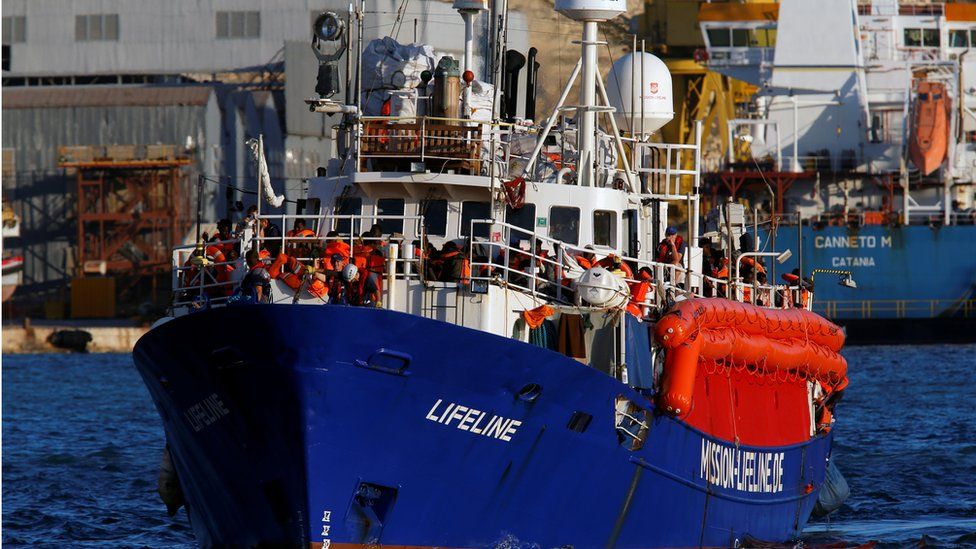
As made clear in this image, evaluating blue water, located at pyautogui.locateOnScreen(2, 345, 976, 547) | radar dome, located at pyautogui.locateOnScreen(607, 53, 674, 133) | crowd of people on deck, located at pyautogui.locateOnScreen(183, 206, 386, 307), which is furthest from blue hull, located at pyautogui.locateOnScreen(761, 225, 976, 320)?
crowd of people on deck, located at pyautogui.locateOnScreen(183, 206, 386, 307)

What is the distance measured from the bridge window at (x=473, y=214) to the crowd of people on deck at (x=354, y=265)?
80 centimetres

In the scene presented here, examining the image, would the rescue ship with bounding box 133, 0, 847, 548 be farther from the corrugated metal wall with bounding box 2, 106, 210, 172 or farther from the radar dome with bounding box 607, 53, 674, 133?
the corrugated metal wall with bounding box 2, 106, 210, 172

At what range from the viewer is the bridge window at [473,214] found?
22.3 meters

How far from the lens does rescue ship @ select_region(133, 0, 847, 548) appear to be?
18.5m

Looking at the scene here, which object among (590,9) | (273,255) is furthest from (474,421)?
(590,9)

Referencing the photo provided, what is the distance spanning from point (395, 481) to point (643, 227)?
7744 millimetres

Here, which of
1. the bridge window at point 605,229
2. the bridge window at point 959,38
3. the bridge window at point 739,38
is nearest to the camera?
the bridge window at point 605,229

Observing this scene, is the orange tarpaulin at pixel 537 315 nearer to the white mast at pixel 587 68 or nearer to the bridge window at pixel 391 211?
the bridge window at pixel 391 211

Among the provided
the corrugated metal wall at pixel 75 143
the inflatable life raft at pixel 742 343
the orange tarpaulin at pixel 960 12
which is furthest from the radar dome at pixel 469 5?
the orange tarpaulin at pixel 960 12

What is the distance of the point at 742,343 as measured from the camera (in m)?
23.0

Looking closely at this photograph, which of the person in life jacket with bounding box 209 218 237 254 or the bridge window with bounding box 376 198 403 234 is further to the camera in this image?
the bridge window with bounding box 376 198 403 234

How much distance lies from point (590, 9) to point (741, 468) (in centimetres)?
673

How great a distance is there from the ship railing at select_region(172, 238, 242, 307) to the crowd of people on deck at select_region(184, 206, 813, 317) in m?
0.02

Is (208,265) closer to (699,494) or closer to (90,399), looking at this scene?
(699,494)
